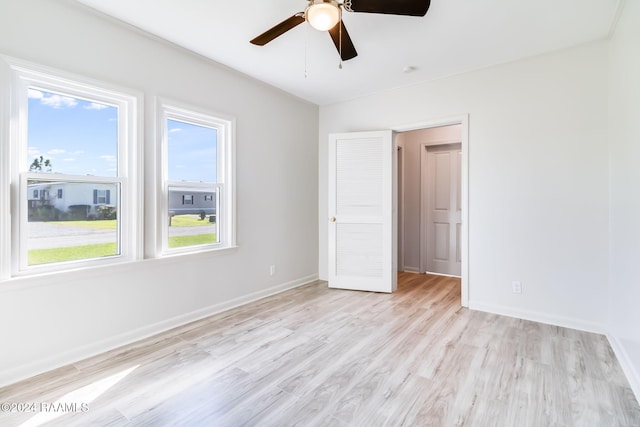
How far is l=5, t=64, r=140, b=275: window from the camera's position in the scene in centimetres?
208

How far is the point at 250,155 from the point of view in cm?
360

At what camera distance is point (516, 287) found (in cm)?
313

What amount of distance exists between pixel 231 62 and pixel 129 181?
159 cm

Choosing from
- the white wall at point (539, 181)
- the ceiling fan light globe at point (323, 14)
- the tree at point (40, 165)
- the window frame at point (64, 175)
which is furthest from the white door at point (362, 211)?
the tree at point (40, 165)

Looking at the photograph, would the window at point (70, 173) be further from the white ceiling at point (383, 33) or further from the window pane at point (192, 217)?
the white ceiling at point (383, 33)

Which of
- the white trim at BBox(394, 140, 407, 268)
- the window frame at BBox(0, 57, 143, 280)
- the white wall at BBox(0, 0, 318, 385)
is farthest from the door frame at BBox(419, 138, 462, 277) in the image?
the window frame at BBox(0, 57, 143, 280)

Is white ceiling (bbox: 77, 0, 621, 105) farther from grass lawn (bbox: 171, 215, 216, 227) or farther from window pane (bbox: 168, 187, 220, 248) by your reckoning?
grass lawn (bbox: 171, 215, 216, 227)

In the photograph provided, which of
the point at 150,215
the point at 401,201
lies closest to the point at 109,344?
the point at 150,215

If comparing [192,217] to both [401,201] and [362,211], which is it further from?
[401,201]

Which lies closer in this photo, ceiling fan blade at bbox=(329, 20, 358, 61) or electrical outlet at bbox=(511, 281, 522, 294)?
ceiling fan blade at bbox=(329, 20, 358, 61)

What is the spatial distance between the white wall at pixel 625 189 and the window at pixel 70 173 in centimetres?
368

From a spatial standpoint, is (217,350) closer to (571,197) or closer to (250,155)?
(250,155)

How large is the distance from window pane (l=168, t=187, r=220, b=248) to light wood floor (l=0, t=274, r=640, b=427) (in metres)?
0.85

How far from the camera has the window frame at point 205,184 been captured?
2.79 m
